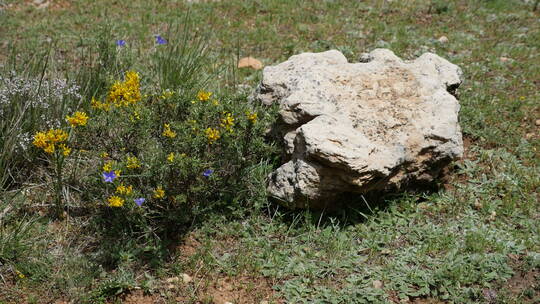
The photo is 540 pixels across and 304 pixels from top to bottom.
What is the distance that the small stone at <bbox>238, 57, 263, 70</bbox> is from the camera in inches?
241

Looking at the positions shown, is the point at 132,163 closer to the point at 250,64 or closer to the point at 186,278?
the point at 186,278

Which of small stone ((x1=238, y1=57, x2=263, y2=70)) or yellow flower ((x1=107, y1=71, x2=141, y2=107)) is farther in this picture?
small stone ((x1=238, y1=57, x2=263, y2=70))

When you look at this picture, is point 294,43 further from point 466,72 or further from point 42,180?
point 42,180

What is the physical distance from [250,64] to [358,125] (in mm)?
2480

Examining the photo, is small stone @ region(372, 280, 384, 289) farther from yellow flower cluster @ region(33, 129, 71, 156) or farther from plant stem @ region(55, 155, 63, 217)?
plant stem @ region(55, 155, 63, 217)

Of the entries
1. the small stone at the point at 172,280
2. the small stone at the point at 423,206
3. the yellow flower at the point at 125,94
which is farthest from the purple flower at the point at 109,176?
the small stone at the point at 423,206

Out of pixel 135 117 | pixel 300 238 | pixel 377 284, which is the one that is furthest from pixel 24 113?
pixel 377 284

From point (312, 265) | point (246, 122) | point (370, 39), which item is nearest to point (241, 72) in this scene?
point (370, 39)

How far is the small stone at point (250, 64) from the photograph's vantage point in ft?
20.0

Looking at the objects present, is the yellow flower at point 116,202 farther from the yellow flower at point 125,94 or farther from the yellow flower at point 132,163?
the yellow flower at point 125,94

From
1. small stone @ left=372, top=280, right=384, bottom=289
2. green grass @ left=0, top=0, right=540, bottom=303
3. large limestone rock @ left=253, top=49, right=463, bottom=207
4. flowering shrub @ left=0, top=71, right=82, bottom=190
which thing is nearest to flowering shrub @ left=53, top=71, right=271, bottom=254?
green grass @ left=0, top=0, right=540, bottom=303

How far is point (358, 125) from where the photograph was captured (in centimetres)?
397

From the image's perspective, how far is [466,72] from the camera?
6090mm

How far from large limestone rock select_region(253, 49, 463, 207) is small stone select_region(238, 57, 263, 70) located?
1474 millimetres
